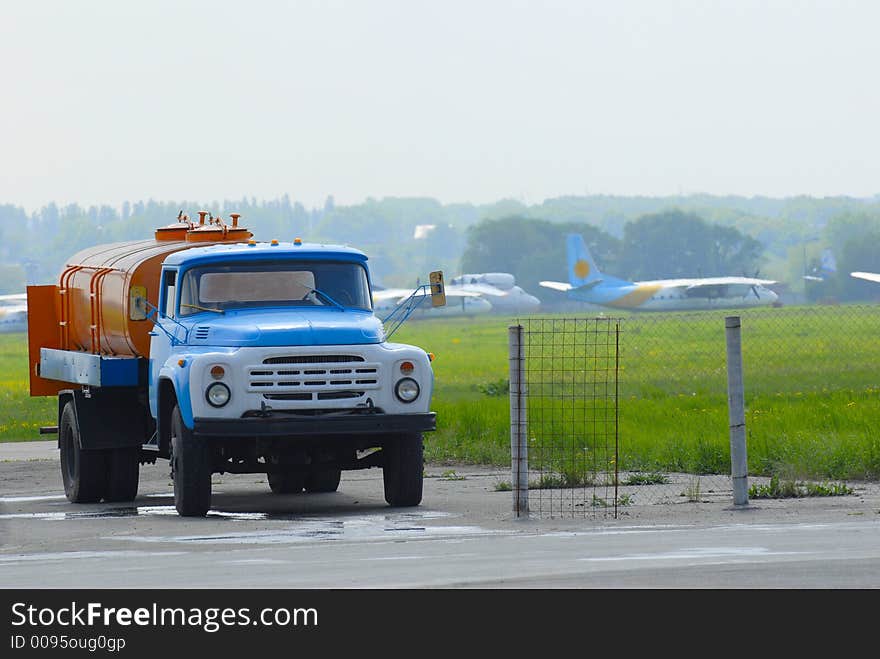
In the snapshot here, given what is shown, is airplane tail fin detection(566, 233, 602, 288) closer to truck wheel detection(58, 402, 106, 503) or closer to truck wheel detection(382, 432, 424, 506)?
truck wheel detection(58, 402, 106, 503)

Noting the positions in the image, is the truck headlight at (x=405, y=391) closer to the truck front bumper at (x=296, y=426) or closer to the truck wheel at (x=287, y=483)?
the truck front bumper at (x=296, y=426)

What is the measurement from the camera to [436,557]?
12258 mm

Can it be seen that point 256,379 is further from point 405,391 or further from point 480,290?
point 480,290

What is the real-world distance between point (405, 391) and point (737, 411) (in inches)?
121

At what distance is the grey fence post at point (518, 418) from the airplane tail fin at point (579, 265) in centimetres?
12723

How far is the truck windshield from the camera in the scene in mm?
17391

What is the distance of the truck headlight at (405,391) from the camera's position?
53.5ft

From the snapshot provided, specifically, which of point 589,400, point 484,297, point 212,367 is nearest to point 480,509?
point 212,367

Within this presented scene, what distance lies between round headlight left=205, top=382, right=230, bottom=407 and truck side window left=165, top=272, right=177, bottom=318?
1.95 m

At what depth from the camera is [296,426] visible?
15.8 metres

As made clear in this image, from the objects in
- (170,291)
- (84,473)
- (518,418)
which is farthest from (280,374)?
(84,473)

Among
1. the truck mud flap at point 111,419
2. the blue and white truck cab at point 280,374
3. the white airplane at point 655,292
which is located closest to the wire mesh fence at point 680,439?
the blue and white truck cab at point 280,374

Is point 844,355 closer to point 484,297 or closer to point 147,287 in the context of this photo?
point 147,287
